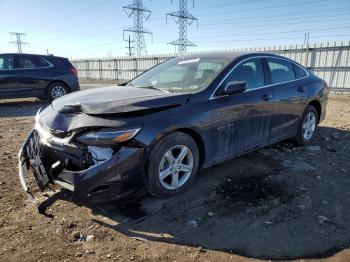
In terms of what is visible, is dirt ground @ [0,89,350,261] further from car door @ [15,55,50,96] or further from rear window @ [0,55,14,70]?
rear window @ [0,55,14,70]

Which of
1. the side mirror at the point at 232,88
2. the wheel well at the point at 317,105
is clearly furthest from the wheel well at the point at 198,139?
the wheel well at the point at 317,105

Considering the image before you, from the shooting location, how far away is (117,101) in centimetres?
349

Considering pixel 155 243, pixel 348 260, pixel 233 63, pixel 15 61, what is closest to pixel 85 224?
pixel 155 243

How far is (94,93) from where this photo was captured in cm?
411

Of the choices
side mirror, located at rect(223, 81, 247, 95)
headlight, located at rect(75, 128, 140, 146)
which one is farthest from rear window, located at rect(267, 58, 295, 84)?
headlight, located at rect(75, 128, 140, 146)

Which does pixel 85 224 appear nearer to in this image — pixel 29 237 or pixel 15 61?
pixel 29 237

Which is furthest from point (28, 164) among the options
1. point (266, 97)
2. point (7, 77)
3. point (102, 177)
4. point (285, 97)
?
point (7, 77)

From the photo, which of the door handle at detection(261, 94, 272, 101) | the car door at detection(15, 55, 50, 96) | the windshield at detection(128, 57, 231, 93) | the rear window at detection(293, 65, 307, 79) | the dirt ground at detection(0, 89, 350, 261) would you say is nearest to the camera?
the dirt ground at detection(0, 89, 350, 261)

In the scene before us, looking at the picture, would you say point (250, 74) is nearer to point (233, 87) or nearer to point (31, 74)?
point (233, 87)

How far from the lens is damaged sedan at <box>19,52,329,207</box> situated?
3162 millimetres

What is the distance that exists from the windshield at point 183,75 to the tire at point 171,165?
27.6 inches

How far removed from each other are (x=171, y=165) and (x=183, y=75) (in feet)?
4.66

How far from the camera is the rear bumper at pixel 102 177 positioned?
3.08 metres

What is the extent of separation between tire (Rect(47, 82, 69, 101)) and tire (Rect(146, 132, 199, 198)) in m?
8.59
